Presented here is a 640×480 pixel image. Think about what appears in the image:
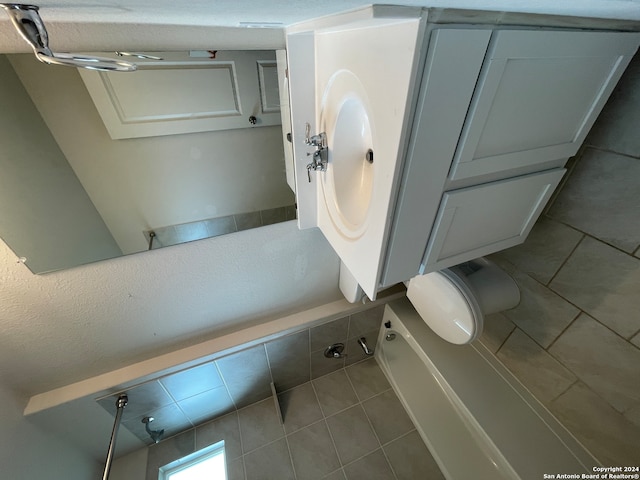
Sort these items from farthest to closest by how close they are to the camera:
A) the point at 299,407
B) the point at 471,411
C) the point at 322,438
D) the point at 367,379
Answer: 1. the point at 367,379
2. the point at 299,407
3. the point at 322,438
4. the point at 471,411

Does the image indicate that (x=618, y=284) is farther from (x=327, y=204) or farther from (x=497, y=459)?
(x=327, y=204)

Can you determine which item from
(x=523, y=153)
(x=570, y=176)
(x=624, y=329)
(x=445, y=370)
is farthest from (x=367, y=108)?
(x=445, y=370)

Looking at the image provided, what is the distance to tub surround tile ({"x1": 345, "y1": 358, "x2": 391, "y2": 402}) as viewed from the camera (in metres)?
1.76

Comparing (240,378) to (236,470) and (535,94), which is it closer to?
(236,470)

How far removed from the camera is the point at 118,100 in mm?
779

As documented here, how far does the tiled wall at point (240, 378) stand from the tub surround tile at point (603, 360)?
2.83ft

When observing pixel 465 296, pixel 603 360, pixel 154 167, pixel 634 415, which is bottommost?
pixel 634 415

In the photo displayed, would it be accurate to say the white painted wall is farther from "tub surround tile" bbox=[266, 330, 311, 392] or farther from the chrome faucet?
the chrome faucet

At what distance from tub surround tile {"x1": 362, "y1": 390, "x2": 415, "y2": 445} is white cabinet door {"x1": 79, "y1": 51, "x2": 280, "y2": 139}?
5.84 feet

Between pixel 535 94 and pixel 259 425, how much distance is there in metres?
2.00

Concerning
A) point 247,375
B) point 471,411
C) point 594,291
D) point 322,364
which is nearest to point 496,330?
point 471,411

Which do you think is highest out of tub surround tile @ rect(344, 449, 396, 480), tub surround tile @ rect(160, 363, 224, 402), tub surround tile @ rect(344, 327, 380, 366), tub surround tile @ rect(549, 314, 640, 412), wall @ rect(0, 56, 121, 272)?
wall @ rect(0, 56, 121, 272)

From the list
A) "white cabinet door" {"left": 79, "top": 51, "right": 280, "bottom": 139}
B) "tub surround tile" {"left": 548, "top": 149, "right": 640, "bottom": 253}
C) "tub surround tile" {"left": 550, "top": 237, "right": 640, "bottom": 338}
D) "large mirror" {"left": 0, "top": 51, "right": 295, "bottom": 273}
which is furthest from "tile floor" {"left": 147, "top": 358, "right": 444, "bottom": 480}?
"white cabinet door" {"left": 79, "top": 51, "right": 280, "bottom": 139}

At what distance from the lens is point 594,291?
2.98ft
